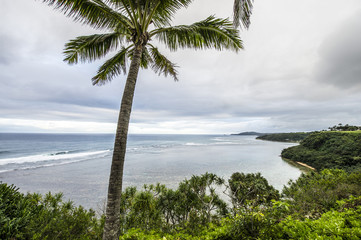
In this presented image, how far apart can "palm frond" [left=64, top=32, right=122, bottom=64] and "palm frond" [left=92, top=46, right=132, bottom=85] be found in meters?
0.26

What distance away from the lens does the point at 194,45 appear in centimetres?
436

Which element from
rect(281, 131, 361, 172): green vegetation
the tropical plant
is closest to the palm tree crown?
the tropical plant

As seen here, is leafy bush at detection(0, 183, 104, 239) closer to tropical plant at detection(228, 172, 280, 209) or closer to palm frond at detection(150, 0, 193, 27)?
palm frond at detection(150, 0, 193, 27)

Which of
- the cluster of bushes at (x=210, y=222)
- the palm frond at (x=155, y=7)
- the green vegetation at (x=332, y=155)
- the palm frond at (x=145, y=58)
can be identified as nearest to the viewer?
the cluster of bushes at (x=210, y=222)

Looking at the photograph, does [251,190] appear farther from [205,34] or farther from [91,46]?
[91,46]

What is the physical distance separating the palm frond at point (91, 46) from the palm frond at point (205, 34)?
136 cm

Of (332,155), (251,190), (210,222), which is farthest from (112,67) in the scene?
(332,155)

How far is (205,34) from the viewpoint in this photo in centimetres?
415

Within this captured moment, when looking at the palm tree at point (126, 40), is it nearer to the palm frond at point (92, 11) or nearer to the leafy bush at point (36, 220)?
the palm frond at point (92, 11)

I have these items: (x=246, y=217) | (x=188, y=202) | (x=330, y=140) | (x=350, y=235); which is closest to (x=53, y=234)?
(x=246, y=217)

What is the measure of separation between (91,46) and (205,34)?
3364 millimetres

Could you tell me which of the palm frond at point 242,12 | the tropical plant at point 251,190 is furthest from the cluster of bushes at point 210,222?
the tropical plant at point 251,190

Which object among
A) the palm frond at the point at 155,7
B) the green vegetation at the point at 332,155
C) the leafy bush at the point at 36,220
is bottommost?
the green vegetation at the point at 332,155

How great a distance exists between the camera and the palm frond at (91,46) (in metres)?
4.27
